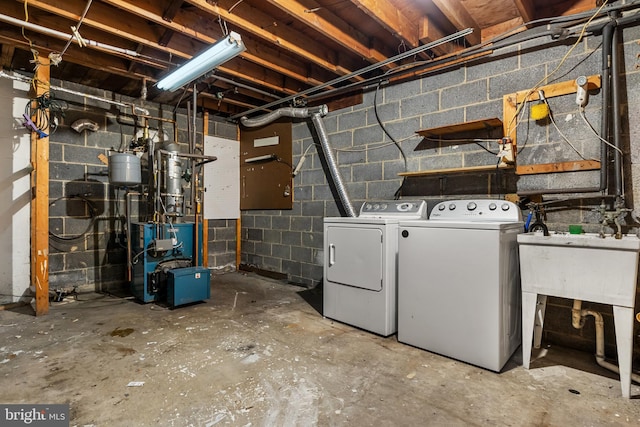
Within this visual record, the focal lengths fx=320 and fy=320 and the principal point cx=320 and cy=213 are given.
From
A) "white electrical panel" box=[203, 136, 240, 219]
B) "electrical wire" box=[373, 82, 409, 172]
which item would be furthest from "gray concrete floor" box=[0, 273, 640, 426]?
"white electrical panel" box=[203, 136, 240, 219]

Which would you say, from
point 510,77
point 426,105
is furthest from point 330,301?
point 510,77

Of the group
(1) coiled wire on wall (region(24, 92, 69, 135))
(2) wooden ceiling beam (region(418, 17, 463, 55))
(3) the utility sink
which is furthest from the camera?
(1) coiled wire on wall (region(24, 92, 69, 135))

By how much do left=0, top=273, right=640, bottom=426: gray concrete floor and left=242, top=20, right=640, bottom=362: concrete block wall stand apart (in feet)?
2.67

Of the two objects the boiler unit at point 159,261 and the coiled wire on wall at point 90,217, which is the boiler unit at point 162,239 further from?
the coiled wire on wall at point 90,217

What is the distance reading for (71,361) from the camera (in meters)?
2.02

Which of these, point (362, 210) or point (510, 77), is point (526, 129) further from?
point (362, 210)

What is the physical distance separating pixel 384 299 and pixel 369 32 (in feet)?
7.66

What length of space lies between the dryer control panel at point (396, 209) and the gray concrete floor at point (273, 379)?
1030mm

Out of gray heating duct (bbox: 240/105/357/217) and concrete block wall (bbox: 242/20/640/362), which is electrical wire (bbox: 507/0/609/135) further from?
gray heating duct (bbox: 240/105/357/217)

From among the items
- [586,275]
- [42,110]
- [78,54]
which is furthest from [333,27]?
[42,110]

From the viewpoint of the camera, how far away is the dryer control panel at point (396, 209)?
2.75 meters

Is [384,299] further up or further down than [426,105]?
further down

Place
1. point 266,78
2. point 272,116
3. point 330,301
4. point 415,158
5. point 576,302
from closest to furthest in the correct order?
point 576,302 < point 330,301 < point 415,158 < point 266,78 < point 272,116

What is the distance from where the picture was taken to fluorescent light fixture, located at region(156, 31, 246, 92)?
231 centimetres
